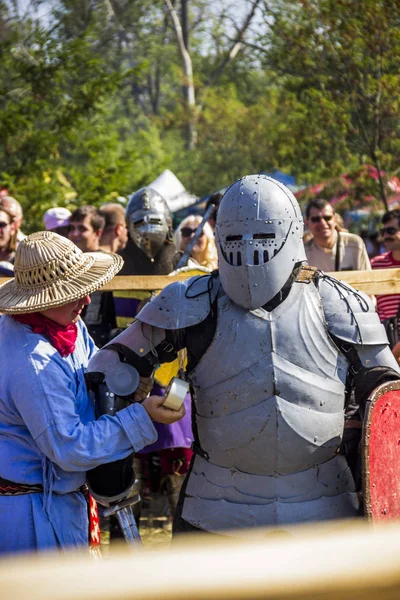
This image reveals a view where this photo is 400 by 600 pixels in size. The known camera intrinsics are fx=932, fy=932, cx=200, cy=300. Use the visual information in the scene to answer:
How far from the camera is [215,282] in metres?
3.14

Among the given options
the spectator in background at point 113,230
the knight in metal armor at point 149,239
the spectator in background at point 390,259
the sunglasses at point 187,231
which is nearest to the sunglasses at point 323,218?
the spectator in background at point 390,259

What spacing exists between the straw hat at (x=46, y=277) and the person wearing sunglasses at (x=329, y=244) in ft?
10.4

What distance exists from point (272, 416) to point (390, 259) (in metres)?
3.06

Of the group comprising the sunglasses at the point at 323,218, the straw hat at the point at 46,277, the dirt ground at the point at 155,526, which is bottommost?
the dirt ground at the point at 155,526

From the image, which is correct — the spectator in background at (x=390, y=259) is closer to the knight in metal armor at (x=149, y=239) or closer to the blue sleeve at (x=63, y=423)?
the knight in metal armor at (x=149, y=239)

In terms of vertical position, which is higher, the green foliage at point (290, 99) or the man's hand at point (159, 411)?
the green foliage at point (290, 99)

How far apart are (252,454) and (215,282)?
59 centimetres

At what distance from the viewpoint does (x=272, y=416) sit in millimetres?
2910

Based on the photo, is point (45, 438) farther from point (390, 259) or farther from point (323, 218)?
point (323, 218)

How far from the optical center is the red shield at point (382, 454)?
279 centimetres

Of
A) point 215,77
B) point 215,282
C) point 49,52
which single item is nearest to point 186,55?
point 215,77

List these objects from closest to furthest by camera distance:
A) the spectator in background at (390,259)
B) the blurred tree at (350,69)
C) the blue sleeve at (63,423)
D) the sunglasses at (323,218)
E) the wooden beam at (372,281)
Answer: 1. the blue sleeve at (63,423)
2. the wooden beam at (372,281)
3. the spectator in background at (390,259)
4. the sunglasses at (323,218)
5. the blurred tree at (350,69)

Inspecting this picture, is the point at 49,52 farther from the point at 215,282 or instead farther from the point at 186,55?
the point at 186,55

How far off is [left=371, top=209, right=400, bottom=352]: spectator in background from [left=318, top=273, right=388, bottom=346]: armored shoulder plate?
2.37 meters
